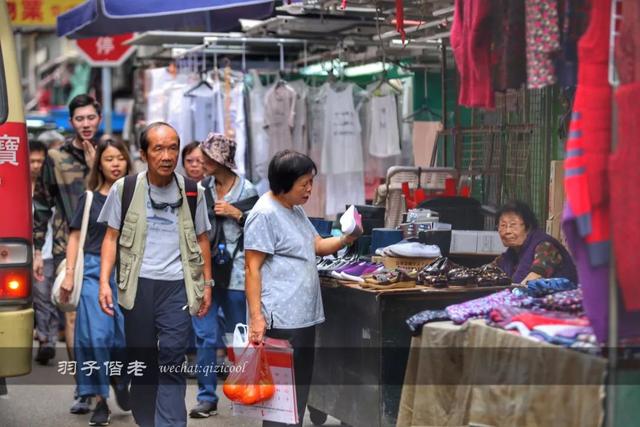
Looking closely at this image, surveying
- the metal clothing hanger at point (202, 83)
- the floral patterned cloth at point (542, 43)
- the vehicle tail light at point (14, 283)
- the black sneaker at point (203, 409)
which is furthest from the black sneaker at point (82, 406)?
the floral patterned cloth at point (542, 43)

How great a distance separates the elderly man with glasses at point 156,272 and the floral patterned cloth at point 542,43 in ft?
8.79

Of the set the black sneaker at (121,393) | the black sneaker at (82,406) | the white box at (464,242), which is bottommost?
the black sneaker at (82,406)

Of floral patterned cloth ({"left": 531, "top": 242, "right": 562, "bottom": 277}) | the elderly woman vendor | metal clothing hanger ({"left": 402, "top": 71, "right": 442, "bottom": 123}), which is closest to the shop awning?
metal clothing hanger ({"left": 402, "top": 71, "right": 442, "bottom": 123})

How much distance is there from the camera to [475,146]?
910 centimetres

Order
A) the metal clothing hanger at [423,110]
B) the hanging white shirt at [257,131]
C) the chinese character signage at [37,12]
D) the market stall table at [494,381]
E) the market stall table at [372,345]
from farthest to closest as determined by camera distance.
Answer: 1. the chinese character signage at [37,12]
2. the hanging white shirt at [257,131]
3. the metal clothing hanger at [423,110]
4. the market stall table at [372,345]
5. the market stall table at [494,381]

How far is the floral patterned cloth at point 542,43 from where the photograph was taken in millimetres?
5219

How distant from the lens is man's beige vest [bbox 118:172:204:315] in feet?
23.4

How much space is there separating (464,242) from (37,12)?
12.0m

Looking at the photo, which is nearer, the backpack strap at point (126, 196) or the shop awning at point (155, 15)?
the backpack strap at point (126, 196)

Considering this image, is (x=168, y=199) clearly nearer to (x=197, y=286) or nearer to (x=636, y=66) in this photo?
(x=197, y=286)

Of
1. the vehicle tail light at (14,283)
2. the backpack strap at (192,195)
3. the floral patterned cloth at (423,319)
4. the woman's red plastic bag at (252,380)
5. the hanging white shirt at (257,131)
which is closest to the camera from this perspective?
the floral patterned cloth at (423,319)

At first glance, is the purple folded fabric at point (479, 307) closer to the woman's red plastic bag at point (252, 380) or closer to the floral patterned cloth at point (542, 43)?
the woman's red plastic bag at point (252, 380)

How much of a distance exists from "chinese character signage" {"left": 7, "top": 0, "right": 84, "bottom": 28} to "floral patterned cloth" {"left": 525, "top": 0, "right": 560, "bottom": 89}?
13.8 meters

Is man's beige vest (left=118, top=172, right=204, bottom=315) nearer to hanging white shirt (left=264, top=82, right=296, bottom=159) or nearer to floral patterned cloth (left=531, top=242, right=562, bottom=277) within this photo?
floral patterned cloth (left=531, top=242, right=562, bottom=277)
